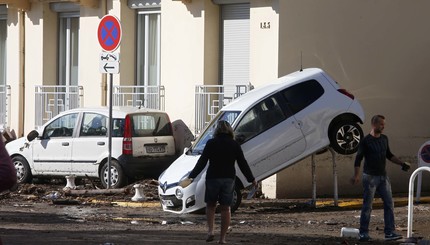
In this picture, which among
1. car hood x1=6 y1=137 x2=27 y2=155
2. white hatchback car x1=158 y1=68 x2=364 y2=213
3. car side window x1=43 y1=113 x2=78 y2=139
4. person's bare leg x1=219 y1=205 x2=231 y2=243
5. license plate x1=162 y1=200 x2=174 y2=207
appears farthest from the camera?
car hood x1=6 y1=137 x2=27 y2=155

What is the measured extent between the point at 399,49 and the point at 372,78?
2.83 feet

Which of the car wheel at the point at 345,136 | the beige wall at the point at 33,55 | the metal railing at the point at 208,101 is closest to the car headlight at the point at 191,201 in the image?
the car wheel at the point at 345,136

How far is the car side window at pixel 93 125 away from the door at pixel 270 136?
16.6ft

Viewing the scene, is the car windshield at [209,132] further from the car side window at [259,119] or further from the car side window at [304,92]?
the car side window at [304,92]

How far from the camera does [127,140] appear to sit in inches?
909

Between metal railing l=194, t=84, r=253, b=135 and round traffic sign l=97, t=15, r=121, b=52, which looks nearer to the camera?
round traffic sign l=97, t=15, r=121, b=52

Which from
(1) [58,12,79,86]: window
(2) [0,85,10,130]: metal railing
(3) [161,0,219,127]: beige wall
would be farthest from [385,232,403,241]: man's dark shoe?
(2) [0,85,10,130]: metal railing

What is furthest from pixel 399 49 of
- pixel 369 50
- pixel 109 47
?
pixel 109 47

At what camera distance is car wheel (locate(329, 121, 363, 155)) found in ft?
65.1

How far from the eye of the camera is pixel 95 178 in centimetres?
2395

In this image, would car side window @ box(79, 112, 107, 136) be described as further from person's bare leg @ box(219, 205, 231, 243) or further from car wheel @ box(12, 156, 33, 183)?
person's bare leg @ box(219, 205, 231, 243)

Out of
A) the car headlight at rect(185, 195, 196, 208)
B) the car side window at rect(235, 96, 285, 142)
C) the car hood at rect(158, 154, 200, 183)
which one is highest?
the car side window at rect(235, 96, 285, 142)

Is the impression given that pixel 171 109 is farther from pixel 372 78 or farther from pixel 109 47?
pixel 372 78

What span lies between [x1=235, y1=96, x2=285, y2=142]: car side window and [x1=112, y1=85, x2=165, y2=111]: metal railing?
6080mm
